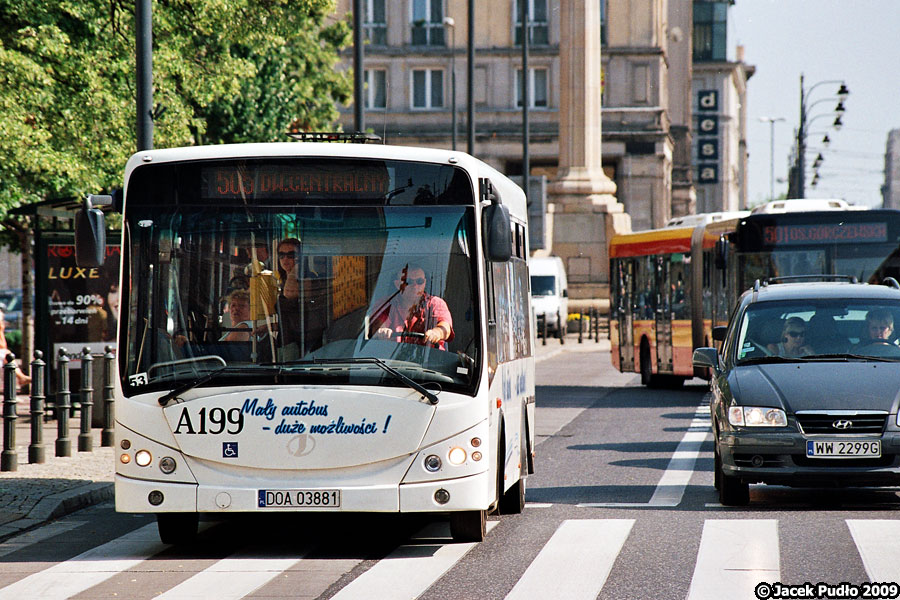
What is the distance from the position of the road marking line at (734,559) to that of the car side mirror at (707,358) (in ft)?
6.23

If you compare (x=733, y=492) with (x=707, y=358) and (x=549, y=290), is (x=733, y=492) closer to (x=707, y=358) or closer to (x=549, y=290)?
(x=707, y=358)

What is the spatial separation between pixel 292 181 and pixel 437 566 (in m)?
2.53

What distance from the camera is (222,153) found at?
9875 mm

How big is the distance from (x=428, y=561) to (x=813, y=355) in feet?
13.8

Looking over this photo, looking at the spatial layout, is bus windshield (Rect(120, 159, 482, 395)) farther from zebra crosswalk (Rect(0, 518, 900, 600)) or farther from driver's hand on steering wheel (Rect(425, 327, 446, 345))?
zebra crosswalk (Rect(0, 518, 900, 600))

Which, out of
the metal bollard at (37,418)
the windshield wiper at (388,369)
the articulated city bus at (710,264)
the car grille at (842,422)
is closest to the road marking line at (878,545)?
the car grille at (842,422)

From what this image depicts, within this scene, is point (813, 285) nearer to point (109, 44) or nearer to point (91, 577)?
point (91, 577)

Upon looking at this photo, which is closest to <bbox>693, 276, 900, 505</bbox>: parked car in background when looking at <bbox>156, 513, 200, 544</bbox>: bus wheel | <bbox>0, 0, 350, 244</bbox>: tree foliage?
<bbox>156, 513, 200, 544</bbox>: bus wheel

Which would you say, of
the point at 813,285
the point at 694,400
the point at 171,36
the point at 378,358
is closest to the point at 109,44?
the point at 171,36

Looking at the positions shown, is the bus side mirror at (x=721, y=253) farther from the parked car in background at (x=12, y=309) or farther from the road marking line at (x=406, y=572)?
the parked car in background at (x=12, y=309)

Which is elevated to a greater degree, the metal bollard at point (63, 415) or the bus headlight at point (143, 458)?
the bus headlight at point (143, 458)

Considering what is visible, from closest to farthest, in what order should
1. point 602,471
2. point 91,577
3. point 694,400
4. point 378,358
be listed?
point 91,577, point 378,358, point 602,471, point 694,400

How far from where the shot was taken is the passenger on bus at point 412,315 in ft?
31.2

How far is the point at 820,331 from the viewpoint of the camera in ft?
40.4
